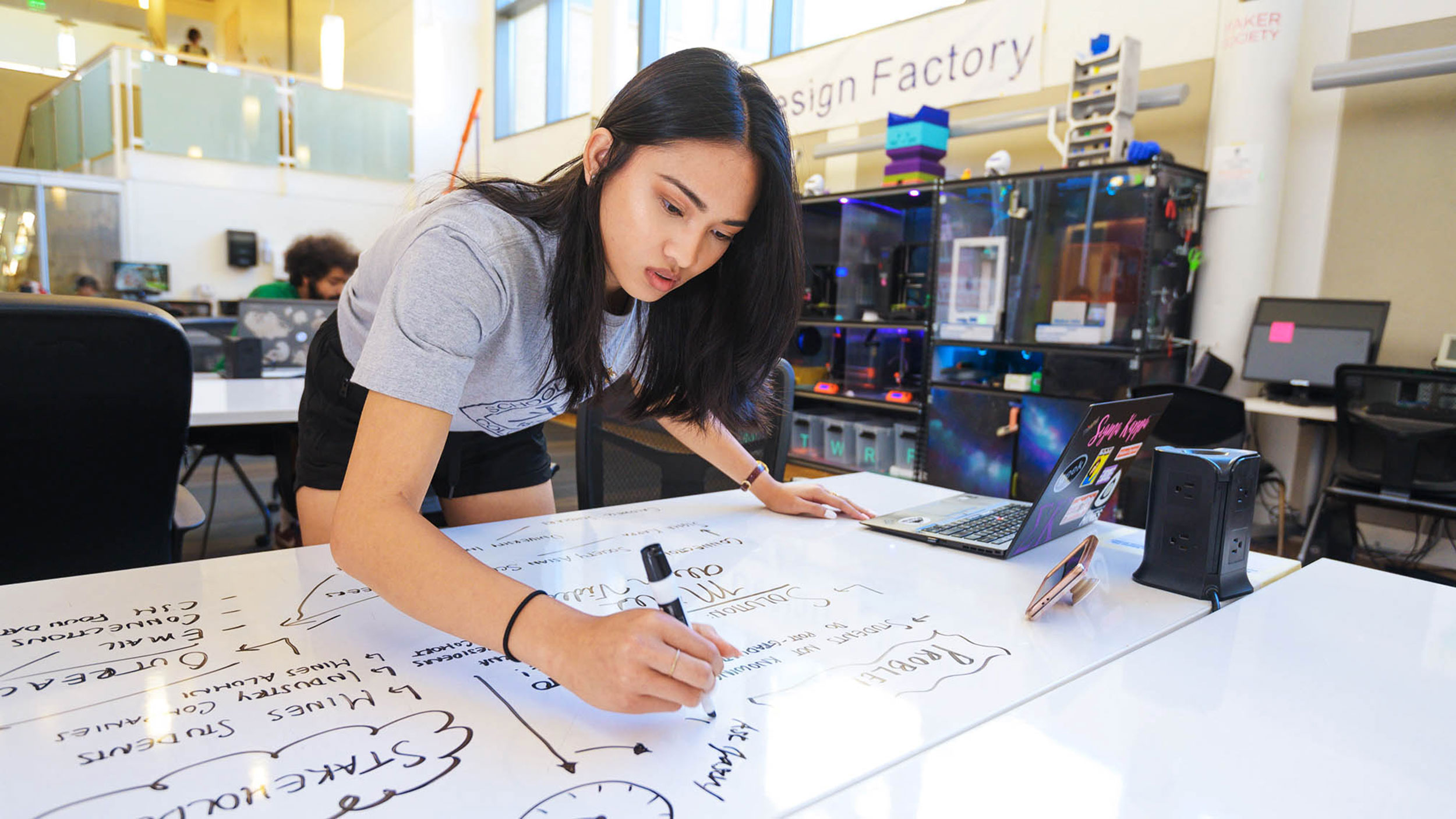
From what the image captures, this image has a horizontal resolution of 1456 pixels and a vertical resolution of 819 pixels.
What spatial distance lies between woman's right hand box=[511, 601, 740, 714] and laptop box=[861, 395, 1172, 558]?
0.57m

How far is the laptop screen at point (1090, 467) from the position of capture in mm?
1013

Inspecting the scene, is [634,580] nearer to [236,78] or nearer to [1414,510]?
[1414,510]

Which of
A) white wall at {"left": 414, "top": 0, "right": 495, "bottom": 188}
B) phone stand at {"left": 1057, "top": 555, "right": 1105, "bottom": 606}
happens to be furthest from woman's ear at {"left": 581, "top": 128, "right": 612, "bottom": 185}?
white wall at {"left": 414, "top": 0, "right": 495, "bottom": 188}

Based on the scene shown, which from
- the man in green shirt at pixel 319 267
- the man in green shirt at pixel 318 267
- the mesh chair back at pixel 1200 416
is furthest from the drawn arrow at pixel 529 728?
the man in green shirt at pixel 319 267

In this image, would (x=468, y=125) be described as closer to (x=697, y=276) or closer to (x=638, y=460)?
(x=638, y=460)

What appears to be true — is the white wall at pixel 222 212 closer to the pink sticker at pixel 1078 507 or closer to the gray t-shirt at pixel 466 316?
the gray t-shirt at pixel 466 316

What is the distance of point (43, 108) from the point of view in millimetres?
8586

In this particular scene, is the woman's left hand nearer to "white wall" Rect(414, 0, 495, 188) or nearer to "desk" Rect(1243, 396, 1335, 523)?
"desk" Rect(1243, 396, 1335, 523)

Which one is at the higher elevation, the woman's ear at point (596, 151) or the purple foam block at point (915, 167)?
the purple foam block at point (915, 167)

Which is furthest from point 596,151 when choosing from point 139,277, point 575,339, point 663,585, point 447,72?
point 447,72

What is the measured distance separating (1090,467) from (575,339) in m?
0.71

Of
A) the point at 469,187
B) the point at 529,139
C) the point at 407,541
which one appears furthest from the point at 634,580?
the point at 529,139

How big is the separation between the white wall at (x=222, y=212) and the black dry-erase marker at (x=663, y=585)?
7.02 meters

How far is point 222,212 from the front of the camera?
738 cm
